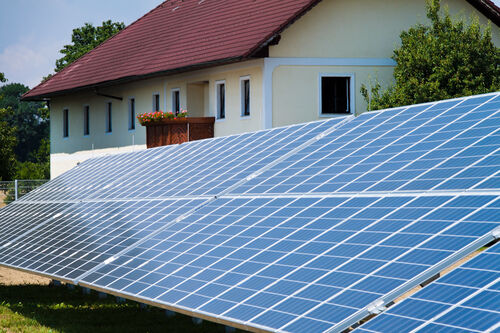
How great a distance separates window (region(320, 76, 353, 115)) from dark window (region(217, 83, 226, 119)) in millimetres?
4162

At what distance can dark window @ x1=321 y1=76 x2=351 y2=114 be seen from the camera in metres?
30.5

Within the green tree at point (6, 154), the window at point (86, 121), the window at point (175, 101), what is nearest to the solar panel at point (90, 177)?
the window at point (175, 101)

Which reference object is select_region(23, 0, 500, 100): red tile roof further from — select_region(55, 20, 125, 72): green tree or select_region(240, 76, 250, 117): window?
select_region(55, 20, 125, 72): green tree

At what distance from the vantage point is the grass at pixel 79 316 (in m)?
13.1

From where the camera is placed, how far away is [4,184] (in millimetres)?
37750

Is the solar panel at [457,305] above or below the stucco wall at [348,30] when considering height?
below

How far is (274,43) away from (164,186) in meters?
16.3

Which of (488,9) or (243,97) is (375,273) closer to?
(243,97)

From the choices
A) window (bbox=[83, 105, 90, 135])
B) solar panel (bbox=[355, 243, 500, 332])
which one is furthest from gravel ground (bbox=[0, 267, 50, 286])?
window (bbox=[83, 105, 90, 135])

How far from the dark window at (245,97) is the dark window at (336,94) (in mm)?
2851

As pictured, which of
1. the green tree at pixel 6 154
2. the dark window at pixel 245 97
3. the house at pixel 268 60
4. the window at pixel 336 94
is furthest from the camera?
the green tree at pixel 6 154

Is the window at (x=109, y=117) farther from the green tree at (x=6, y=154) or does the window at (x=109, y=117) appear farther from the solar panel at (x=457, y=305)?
the solar panel at (x=457, y=305)

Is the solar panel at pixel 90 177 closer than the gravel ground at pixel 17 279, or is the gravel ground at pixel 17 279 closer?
the solar panel at pixel 90 177

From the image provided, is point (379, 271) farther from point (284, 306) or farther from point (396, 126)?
point (396, 126)
